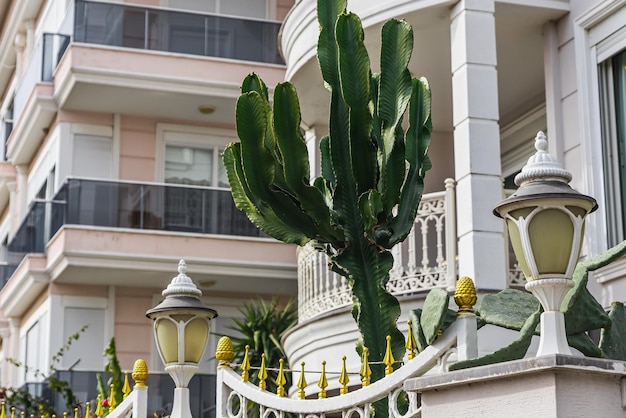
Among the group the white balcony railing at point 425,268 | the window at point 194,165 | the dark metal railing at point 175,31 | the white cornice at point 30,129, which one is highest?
the dark metal railing at point 175,31

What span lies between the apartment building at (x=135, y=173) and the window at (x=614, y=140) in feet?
31.7

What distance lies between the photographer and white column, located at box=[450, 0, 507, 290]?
1216 centimetres

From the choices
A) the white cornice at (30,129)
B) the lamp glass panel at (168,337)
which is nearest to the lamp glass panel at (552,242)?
the lamp glass panel at (168,337)

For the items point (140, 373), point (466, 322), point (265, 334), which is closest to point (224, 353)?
point (140, 373)

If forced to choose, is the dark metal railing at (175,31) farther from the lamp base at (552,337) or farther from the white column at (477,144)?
the lamp base at (552,337)

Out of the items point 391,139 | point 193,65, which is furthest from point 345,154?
point 193,65

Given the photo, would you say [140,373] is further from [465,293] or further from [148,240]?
[148,240]

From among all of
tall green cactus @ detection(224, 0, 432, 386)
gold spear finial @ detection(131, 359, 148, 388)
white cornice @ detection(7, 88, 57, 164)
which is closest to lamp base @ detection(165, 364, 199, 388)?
gold spear finial @ detection(131, 359, 148, 388)

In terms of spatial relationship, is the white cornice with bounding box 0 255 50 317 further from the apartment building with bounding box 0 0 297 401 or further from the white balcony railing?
the white balcony railing

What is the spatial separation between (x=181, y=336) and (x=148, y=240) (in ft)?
36.9

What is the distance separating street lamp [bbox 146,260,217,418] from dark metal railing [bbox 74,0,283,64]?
12081 mm

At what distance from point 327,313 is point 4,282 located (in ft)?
43.3

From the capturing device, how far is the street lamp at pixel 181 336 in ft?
32.3

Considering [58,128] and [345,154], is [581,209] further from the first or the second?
[58,128]
